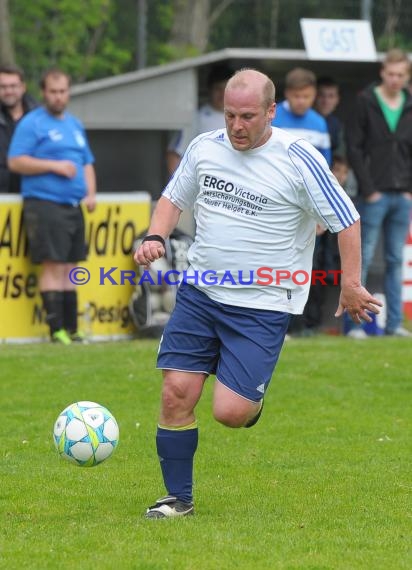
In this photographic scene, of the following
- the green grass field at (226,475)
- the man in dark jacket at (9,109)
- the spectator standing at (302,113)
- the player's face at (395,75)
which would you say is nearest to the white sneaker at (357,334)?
the green grass field at (226,475)

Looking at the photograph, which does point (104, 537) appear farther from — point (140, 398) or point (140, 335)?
point (140, 335)

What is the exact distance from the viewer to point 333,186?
6137mm

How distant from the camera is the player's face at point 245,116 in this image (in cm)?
600

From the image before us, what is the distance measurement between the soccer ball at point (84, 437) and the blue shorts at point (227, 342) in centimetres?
53

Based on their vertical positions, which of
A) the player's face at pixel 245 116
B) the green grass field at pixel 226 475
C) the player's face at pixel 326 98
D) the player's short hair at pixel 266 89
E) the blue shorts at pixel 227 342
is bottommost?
the green grass field at pixel 226 475

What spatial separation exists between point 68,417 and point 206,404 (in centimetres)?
291

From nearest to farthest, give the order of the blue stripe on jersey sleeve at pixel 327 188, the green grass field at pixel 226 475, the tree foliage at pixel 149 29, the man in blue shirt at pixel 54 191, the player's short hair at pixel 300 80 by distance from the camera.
A: the green grass field at pixel 226 475 < the blue stripe on jersey sleeve at pixel 327 188 < the man in blue shirt at pixel 54 191 < the player's short hair at pixel 300 80 < the tree foliage at pixel 149 29

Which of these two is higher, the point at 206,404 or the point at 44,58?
the point at 44,58

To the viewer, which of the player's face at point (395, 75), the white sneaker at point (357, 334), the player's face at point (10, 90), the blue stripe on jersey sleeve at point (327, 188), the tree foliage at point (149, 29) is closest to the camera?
the blue stripe on jersey sleeve at point (327, 188)

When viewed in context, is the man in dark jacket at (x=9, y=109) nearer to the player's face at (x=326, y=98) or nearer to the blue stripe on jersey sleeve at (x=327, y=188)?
the player's face at (x=326, y=98)

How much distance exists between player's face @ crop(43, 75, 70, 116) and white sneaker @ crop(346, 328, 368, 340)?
11.6 ft

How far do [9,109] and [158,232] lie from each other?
19.7 feet

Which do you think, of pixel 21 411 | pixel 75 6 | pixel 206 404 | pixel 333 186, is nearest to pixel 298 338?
pixel 206 404

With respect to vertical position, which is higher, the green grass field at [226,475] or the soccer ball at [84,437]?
the soccer ball at [84,437]
